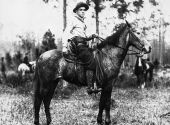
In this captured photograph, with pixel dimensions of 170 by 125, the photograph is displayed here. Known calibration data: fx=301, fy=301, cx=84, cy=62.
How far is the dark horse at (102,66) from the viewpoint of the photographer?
7426 mm

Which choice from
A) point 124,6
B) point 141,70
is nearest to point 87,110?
point 141,70

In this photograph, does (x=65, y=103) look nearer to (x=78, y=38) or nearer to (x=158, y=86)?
(x=78, y=38)

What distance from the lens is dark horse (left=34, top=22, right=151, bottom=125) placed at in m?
7.43

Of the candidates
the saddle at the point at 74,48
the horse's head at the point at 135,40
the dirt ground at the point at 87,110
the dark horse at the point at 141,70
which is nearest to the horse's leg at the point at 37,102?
the dirt ground at the point at 87,110

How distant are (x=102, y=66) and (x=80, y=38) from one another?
2.89 feet

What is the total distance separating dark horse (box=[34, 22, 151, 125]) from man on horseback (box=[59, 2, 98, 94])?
234 mm

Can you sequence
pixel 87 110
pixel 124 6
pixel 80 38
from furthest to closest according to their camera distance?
pixel 124 6 → pixel 87 110 → pixel 80 38

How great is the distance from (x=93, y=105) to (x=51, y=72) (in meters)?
3.12

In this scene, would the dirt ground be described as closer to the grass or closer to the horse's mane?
the grass

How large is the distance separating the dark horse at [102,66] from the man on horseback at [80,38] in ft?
0.77

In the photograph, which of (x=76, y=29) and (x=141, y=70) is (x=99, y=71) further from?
(x=141, y=70)

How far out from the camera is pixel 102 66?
7461mm

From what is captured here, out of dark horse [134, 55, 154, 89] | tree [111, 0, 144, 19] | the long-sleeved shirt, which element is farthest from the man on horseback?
tree [111, 0, 144, 19]

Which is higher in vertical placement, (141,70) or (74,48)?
(74,48)
